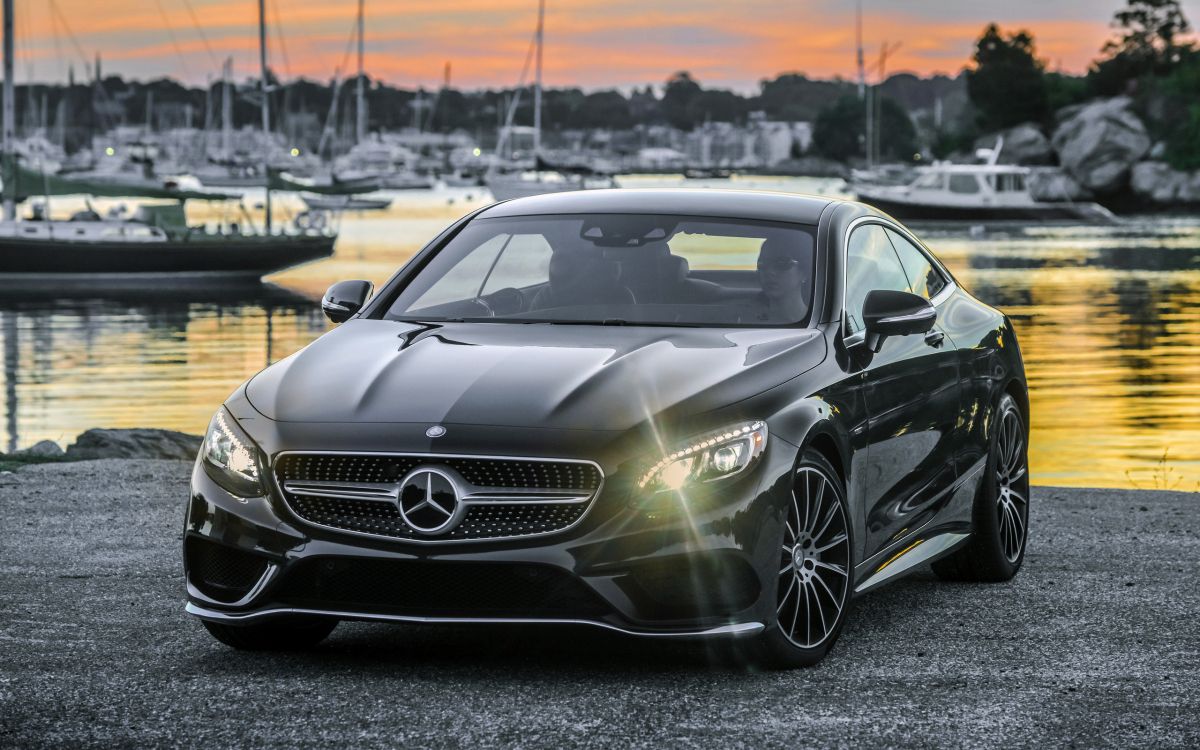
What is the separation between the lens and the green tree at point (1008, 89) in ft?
451

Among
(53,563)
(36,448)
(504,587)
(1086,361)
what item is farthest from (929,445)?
(1086,361)

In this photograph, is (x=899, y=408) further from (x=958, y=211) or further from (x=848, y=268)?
(x=958, y=211)

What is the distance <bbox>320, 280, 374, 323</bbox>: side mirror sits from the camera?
6.96 m

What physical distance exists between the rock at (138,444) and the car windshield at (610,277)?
780 centimetres

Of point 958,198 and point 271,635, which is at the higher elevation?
point 958,198

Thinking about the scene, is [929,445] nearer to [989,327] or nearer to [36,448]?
[989,327]

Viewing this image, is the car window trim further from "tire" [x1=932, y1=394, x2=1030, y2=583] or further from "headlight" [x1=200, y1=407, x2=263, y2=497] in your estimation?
"headlight" [x1=200, y1=407, x2=263, y2=497]

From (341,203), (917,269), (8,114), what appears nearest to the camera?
(917,269)

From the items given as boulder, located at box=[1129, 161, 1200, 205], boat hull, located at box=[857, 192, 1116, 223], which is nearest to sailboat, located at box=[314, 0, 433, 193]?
boat hull, located at box=[857, 192, 1116, 223]

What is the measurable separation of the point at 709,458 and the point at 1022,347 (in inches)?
1184

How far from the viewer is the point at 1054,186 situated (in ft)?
394

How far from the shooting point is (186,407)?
2461cm

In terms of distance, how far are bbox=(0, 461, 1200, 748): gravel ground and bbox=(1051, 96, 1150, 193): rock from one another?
387 feet

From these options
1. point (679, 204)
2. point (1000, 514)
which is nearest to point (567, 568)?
point (679, 204)
